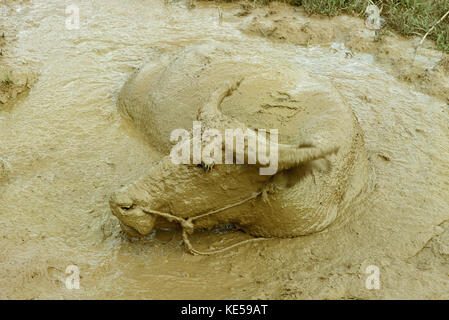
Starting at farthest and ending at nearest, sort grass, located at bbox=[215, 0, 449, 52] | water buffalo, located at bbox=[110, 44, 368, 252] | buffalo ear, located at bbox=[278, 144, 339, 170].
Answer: grass, located at bbox=[215, 0, 449, 52], water buffalo, located at bbox=[110, 44, 368, 252], buffalo ear, located at bbox=[278, 144, 339, 170]

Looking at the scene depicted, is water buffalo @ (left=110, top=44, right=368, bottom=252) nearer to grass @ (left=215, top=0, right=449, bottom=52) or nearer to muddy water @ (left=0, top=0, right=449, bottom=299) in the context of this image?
muddy water @ (left=0, top=0, right=449, bottom=299)

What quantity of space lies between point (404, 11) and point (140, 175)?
455 cm

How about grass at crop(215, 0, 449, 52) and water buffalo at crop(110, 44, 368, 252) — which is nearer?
water buffalo at crop(110, 44, 368, 252)

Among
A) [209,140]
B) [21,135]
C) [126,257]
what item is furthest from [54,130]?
[209,140]

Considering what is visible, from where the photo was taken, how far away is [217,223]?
3104 mm

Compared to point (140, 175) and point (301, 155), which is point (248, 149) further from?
point (140, 175)

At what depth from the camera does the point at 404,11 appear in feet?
20.1

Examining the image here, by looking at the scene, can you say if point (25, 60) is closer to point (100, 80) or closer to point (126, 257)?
point (100, 80)

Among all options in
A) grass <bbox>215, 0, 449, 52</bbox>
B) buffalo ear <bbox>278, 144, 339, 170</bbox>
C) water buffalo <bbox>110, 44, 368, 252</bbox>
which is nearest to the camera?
buffalo ear <bbox>278, 144, 339, 170</bbox>

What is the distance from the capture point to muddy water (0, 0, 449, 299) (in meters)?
2.82

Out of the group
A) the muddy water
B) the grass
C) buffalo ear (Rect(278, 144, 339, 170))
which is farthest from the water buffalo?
the grass

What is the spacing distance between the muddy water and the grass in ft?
1.79

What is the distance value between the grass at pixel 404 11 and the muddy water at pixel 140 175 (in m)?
0.55

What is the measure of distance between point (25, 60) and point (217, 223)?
328 cm
